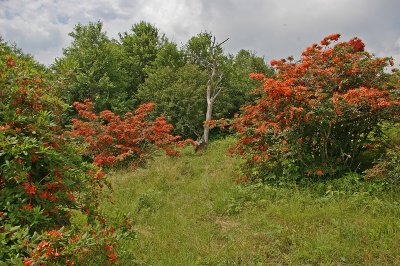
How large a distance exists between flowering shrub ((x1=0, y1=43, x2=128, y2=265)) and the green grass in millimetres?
596

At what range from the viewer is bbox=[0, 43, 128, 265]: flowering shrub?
275 centimetres

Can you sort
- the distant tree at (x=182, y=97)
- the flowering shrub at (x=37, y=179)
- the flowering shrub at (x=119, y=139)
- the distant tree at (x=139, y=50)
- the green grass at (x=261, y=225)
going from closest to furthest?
the flowering shrub at (x=37, y=179)
the green grass at (x=261, y=225)
the flowering shrub at (x=119, y=139)
the distant tree at (x=182, y=97)
the distant tree at (x=139, y=50)

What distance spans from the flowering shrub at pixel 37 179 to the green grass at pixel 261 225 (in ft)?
1.96

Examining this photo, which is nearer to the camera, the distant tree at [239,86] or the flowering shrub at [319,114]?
the flowering shrub at [319,114]

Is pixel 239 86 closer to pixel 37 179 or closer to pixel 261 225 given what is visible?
pixel 261 225

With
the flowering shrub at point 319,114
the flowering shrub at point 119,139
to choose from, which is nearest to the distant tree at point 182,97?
the flowering shrub at point 119,139

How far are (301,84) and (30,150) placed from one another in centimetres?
567

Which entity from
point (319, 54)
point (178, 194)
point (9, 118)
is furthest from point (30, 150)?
point (319, 54)

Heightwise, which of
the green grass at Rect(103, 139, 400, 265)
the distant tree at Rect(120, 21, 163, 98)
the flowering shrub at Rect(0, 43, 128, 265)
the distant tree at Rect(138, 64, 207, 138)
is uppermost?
the distant tree at Rect(120, 21, 163, 98)

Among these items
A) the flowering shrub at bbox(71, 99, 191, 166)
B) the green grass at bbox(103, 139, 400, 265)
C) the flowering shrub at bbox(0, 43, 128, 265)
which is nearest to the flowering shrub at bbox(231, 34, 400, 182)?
the green grass at bbox(103, 139, 400, 265)

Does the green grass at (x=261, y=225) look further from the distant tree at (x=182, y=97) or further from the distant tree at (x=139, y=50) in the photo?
the distant tree at (x=139, y=50)

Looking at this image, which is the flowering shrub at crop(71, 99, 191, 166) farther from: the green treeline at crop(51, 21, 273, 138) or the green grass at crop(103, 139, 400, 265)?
the green treeline at crop(51, 21, 273, 138)

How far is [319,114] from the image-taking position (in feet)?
20.5

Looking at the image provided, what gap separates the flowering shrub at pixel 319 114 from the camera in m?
6.29
